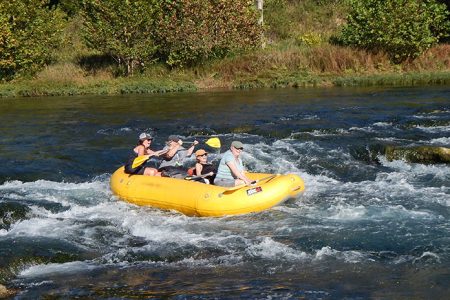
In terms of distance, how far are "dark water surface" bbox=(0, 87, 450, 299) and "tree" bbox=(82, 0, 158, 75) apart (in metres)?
12.0

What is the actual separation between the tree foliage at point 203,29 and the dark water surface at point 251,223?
39.3 ft

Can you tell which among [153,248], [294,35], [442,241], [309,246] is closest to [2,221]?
[153,248]

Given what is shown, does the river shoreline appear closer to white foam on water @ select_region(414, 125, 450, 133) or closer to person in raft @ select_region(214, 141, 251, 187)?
Result: white foam on water @ select_region(414, 125, 450, 133)

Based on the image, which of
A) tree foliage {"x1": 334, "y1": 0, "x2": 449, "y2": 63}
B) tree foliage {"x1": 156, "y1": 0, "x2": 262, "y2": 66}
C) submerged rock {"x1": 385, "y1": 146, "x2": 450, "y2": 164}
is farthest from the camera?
tree foliage {"x1": 156, "y1": 0, "x2": 262, "y2": 66}

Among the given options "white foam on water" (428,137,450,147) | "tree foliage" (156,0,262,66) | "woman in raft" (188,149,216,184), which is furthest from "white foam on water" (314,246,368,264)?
"tree foliage" (156,0,262,66)

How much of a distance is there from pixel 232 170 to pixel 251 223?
1168 mm

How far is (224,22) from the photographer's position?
100ft

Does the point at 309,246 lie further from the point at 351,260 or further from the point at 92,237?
the point at 92,237

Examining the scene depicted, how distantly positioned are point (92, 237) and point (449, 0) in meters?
29.8

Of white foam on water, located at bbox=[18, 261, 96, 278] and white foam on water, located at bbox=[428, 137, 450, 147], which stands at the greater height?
white foam on water, located at bbox=[18, 261, 96, 278]

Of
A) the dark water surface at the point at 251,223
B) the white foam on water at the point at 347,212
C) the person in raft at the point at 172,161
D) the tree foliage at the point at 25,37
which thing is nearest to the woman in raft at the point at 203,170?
the person in raft at the point at 172,161

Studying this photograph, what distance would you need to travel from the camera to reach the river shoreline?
90.5 ft

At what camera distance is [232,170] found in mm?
10562

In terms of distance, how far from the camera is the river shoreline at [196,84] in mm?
27594
